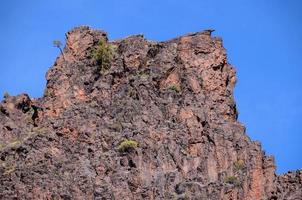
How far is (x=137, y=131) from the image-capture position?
13500cm

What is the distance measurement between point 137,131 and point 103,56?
1748 cm

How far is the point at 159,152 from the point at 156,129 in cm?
381

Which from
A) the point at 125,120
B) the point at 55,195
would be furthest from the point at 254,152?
the point at 55,195

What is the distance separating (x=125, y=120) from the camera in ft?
454

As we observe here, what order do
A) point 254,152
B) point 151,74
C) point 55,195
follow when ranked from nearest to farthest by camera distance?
point 55,195 → point 254,152 → point 151,74

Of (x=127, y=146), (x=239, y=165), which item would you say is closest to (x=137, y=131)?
(x=127, y=146)

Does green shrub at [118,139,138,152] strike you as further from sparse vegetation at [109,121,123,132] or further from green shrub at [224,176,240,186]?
green shrub at [224,176,240,186]

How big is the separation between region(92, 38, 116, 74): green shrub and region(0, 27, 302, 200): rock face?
0.80 meters

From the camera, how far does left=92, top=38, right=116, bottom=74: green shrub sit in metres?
150

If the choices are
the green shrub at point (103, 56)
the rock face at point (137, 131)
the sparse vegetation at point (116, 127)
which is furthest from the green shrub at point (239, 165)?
the green shrub at point (103, 56)

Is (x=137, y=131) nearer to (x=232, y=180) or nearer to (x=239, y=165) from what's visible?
(x=239, y=165)

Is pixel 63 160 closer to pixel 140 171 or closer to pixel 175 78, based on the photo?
pixel 140 171

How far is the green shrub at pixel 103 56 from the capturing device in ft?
490

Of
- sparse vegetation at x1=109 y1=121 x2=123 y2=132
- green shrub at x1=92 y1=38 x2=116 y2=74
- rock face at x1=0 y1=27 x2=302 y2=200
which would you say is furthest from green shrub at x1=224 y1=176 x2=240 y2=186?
green shrub at x1=92 y1=38 x2=116 y2=74
